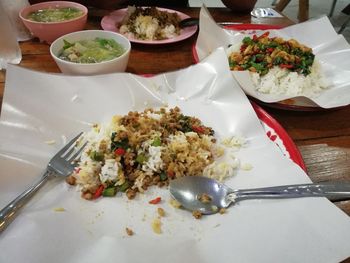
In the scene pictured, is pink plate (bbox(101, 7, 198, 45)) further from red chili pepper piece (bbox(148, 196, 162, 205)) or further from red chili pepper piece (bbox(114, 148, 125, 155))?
red chili pepper piece (bbox(148, 196, 162, 205))

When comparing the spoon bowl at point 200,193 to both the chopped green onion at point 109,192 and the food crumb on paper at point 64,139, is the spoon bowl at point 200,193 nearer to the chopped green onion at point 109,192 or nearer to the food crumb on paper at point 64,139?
the chopped green onion at point 109,192

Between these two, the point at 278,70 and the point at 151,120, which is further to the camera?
the point at 278,70

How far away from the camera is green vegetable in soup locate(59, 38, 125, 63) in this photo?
61.7 inches

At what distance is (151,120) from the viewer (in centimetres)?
130

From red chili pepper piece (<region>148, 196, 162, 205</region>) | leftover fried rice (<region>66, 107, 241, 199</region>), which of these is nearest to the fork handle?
leftover fried rice (<region>66, 107, 241, 199</region>)

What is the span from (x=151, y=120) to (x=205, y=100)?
1.16 ft

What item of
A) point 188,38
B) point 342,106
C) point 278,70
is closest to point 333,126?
point 342,106

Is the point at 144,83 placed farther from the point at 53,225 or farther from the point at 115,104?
the point at 53,225

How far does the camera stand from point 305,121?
1478mm

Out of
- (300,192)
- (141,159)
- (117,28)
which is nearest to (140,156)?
(141,159)

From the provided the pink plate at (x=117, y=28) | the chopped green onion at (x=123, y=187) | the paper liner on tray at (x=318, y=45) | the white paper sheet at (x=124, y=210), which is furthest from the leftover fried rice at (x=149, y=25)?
the chopped green onion at (x=123, y=187)

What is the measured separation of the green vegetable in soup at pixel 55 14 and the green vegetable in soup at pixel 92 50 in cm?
38

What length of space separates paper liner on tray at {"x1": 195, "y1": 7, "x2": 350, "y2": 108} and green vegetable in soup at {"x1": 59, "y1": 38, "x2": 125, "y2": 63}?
20.3 inches

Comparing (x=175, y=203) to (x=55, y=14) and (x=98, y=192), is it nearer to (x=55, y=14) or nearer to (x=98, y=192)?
(x=98, y=192)
